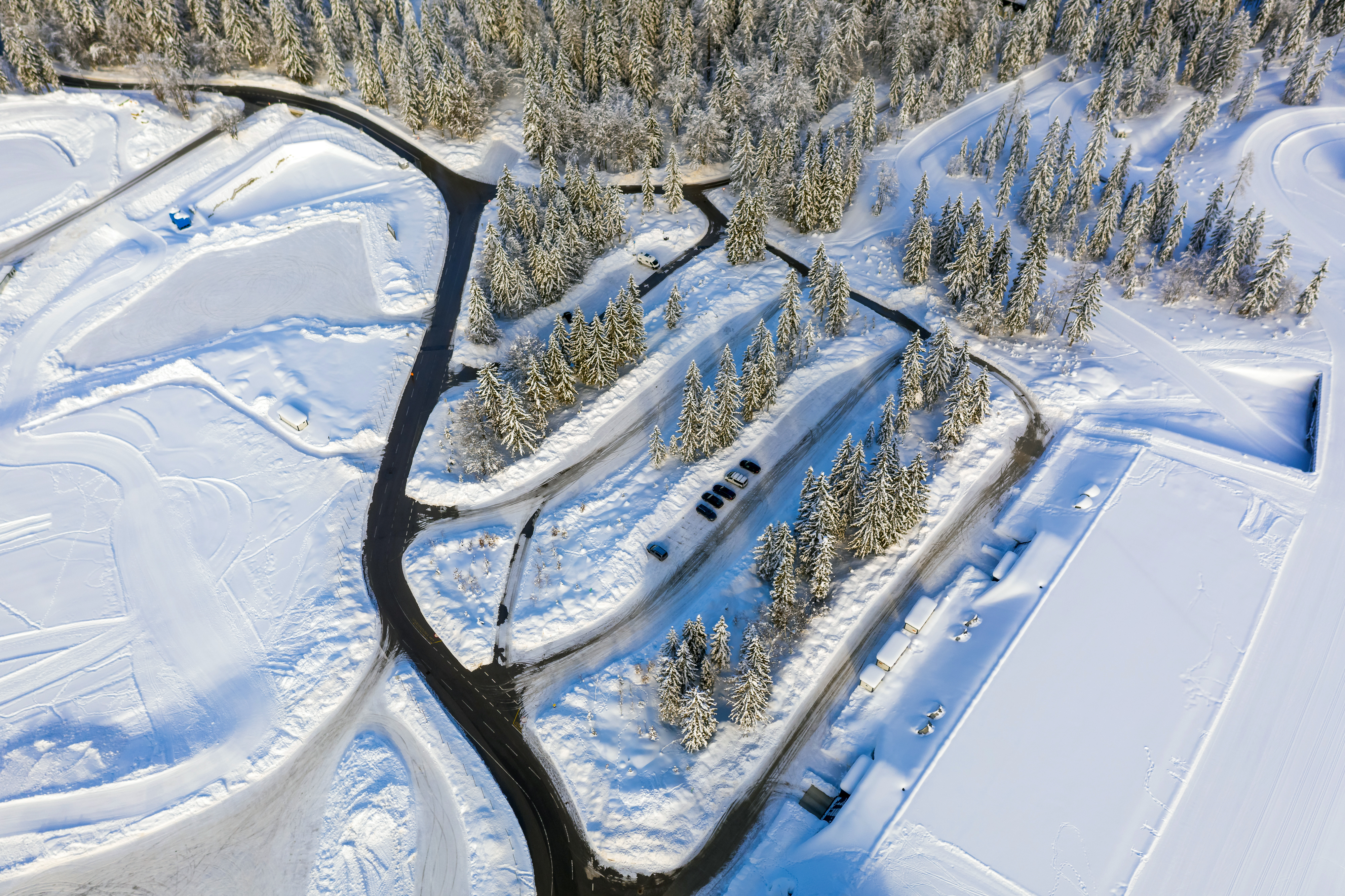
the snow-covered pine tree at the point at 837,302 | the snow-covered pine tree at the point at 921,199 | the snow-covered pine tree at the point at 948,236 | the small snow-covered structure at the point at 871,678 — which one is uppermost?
the snow-covered pine tree at the point at 921,199

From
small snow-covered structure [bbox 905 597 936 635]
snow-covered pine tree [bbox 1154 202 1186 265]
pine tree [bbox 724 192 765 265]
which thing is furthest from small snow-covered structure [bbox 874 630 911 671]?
snow-covered pine tree [bbox 1154 202 1186 265]

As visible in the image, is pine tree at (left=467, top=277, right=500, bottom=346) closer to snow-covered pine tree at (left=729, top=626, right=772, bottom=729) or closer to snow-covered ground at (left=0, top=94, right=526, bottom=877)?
snow-covered ground at (left=0, top=94, right=526, bottom=877)

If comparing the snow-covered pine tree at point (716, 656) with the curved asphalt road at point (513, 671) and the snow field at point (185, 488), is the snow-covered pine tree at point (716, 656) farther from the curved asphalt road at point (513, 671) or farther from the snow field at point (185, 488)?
the snow field at point (185, 488)

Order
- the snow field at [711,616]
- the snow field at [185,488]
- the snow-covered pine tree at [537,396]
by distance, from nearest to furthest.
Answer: the snow field at [711,616] < the snow field at [185,488] < the snow-covered pine tree at [537,396]

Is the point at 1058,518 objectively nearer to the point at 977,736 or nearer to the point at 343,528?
the point at 977,736

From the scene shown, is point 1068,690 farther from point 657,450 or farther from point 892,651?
point 657,450

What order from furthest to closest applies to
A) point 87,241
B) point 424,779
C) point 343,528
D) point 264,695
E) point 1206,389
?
point 87,241
point 1206,389
point 343,528
point 264,695
point 424,779

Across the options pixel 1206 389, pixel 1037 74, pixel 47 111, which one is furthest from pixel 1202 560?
pixel 47 111

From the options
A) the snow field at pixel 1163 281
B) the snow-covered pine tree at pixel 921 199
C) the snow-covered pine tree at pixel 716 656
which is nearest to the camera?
the snow-covered pine tree at pixel 716 656

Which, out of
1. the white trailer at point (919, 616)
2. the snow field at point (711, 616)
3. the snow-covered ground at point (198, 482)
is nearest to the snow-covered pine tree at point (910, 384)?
the snow field at point (711, 616)
